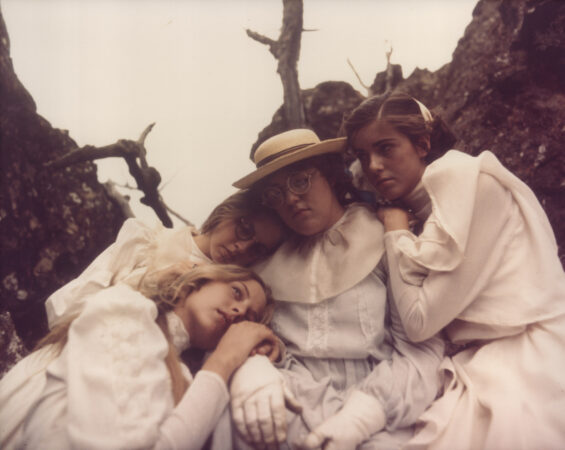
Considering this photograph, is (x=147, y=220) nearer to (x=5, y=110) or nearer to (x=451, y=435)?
(x=5, y=110)

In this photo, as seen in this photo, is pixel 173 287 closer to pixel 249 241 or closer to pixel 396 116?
pixel 249 241

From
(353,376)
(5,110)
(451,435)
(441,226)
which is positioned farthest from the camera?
(5,110)

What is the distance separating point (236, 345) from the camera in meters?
Result: 1.68

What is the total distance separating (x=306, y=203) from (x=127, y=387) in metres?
1.05

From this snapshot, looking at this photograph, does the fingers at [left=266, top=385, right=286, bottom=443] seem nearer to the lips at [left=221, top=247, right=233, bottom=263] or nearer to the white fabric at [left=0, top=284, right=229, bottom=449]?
the white fabric at [left=0, top=284, right=229, bottom=449]

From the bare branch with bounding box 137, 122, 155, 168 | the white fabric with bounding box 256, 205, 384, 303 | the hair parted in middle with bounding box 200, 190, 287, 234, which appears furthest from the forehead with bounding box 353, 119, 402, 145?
the bare branch with bounding box 137, 122, 155, 168

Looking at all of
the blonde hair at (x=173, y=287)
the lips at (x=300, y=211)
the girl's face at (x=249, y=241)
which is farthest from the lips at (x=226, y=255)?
the lips at (x=300, y=211)

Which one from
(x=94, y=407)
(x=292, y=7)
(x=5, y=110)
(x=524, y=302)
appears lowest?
(x=524, y=302)

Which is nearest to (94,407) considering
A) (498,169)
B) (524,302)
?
(524,302)

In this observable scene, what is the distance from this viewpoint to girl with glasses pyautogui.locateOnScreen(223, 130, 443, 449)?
1.54 m

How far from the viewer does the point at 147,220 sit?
8.58ft

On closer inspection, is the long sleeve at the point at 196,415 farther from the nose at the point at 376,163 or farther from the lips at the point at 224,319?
the nose at the point at 376,163

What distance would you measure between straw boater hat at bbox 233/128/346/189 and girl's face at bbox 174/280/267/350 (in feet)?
1.66

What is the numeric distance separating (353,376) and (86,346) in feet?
3.32
